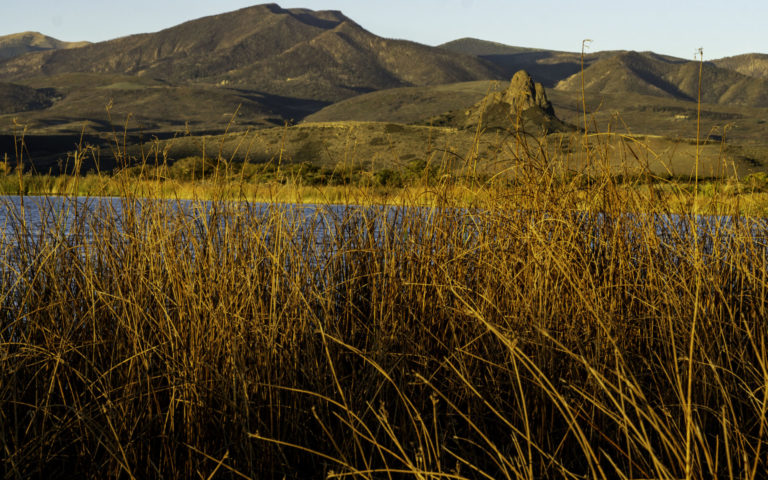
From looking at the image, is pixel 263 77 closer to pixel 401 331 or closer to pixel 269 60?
pixel 269 60

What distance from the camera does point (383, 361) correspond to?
2295 mm

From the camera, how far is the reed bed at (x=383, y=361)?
2.05 meters

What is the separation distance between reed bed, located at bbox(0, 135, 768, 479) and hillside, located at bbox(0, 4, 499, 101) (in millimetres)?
134480

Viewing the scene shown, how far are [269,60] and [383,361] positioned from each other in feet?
545

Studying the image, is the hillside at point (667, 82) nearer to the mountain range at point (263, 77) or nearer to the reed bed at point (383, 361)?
the mountain range at point (263, 77)

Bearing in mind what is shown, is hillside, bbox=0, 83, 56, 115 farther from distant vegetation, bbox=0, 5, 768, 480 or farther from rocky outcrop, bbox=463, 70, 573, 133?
distant vegetation, bbox=0, 5, 768, 480

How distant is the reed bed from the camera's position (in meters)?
2.05

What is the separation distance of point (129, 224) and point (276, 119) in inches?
4096

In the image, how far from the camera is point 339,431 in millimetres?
2297

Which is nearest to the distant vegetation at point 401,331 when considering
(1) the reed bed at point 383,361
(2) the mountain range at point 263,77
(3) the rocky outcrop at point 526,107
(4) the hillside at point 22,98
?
(1) the reed bed at point 383,361

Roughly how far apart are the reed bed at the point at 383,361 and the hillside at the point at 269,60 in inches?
5294

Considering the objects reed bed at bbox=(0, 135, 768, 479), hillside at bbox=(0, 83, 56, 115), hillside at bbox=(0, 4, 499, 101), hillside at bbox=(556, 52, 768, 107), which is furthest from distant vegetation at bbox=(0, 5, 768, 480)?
hillside at bbox=(556, 52, 768, 107)

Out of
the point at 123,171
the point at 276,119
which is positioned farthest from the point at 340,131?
the point at 276,119

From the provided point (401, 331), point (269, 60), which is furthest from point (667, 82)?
point (401, 331)
